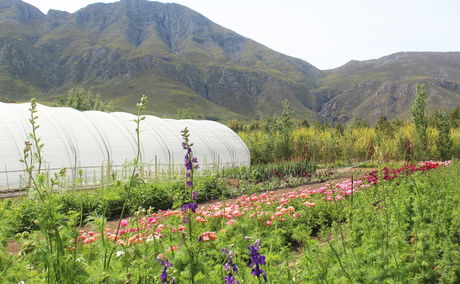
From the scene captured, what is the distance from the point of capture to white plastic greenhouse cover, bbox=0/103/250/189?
9.37 metres

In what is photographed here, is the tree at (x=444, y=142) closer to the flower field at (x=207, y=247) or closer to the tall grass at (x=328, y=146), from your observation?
the tall grass at (x=328, y=146)

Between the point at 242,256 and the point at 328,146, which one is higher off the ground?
the point at 328,146

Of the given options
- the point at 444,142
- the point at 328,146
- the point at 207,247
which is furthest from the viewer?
the point at 328,146

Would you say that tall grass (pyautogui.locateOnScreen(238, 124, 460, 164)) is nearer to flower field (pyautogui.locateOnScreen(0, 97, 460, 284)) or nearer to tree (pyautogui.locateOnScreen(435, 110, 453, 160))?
tree (pyautogui.locateOnScreen(435, 110, 453, 160))

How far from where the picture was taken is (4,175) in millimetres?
8797

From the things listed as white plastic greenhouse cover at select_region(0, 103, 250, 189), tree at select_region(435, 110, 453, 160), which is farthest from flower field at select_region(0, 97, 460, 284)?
tree at select_region(435, 110, 453, 160)

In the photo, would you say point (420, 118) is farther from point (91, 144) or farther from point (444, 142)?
point (91, 144)

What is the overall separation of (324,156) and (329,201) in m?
12.4

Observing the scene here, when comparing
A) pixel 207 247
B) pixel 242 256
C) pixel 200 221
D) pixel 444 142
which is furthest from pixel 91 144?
pixel 444 142

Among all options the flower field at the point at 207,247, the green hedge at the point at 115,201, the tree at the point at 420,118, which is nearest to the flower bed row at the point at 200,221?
the flower field at the point at 207,247

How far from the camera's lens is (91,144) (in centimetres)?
1109

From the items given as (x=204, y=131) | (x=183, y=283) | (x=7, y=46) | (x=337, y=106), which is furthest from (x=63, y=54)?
(x=183, y=283)

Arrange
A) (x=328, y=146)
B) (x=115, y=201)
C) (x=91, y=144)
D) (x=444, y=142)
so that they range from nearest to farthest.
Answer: (x=115, y=201) < (x=91, y=144) < (x=444, y=142) < (x=328, y=146)

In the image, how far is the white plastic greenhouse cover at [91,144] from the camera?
9367 millimetres
